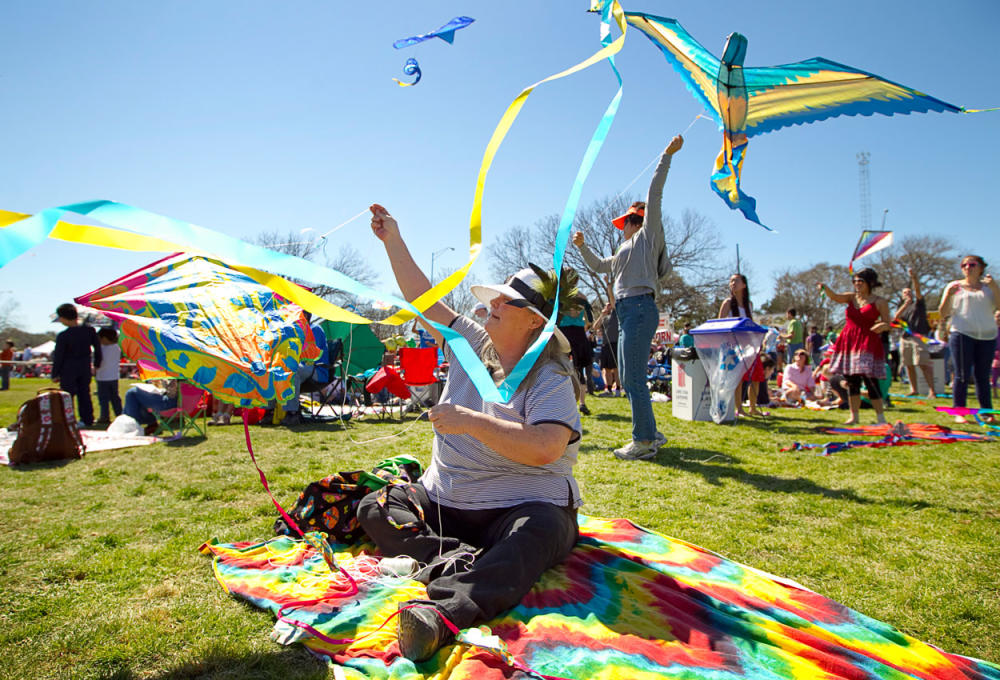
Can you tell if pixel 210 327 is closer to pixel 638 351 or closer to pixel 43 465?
pixel 638 351

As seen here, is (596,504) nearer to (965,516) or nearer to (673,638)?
(673,638)

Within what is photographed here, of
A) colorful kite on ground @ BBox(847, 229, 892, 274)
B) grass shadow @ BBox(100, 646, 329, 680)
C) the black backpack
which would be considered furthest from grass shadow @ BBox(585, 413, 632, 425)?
grass shadow @ BBox(100, 646, 329, 680)

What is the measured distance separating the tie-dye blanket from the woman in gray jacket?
2.36 meters

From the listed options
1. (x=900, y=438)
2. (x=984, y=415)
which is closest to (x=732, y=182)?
(x=900, y=438)

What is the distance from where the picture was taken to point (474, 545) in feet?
7.73

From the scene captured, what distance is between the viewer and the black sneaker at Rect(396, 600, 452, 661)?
170cm

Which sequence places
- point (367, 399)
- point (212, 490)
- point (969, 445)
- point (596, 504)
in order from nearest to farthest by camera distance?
point (596, 504)
point (212, 490)
point (969, 445)
point (367, 399)

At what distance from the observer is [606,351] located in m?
11.7

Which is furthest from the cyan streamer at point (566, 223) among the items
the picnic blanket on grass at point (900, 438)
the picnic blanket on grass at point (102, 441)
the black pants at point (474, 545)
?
the picnic blanket on grass at point (102, 441)

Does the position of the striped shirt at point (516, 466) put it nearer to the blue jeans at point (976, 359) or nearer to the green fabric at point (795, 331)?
the blue jeans at point (976, 359)

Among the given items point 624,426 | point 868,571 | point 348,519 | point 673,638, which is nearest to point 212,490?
point 348,519

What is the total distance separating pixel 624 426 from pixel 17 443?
21.2 feet

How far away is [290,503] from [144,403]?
17.2 ft

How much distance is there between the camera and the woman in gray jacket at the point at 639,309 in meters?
4.73
